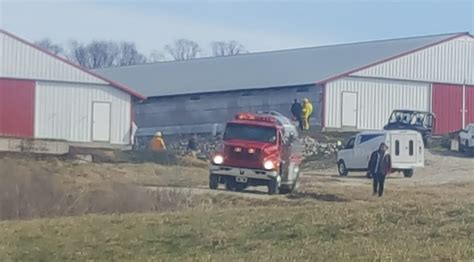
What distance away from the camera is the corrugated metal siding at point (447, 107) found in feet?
210

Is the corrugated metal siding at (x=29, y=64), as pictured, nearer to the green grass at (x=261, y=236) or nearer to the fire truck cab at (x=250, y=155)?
the fire truck cab at (x=250, y=155)

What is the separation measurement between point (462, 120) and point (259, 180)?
34.0 metres

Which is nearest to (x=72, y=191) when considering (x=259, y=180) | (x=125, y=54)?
(x=259, y=180)

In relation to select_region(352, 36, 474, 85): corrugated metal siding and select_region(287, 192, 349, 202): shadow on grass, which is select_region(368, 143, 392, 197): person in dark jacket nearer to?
select_region(287, 192, 349, 202): shadow on grass

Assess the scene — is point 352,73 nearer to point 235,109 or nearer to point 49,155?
point 235,109

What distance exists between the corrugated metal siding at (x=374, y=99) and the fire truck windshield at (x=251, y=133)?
28701 millimetres

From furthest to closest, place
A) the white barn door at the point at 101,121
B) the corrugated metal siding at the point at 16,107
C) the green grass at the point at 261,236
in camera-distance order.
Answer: the white barn door at the point at 101,121
the corrugated metal siding at the point at 16,107
the green grass at the point at 261,236

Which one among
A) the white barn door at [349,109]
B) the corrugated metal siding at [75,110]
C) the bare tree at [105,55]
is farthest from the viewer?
the bare tree at [105,55]

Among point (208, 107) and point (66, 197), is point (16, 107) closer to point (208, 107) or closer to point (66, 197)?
point (208, 107)

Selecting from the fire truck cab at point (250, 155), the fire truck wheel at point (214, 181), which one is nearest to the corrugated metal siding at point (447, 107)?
the fire truck cab at point (250, 155)

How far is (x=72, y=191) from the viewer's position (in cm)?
2775

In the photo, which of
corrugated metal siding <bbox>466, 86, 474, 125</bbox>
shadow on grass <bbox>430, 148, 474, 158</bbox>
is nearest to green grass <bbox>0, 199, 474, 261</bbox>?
shadow on grass <bbox>430, 148, 474, 158</bbox>

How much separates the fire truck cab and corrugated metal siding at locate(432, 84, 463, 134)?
3216cm

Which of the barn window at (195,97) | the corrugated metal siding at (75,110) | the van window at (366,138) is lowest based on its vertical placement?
the van window at (366,138)
